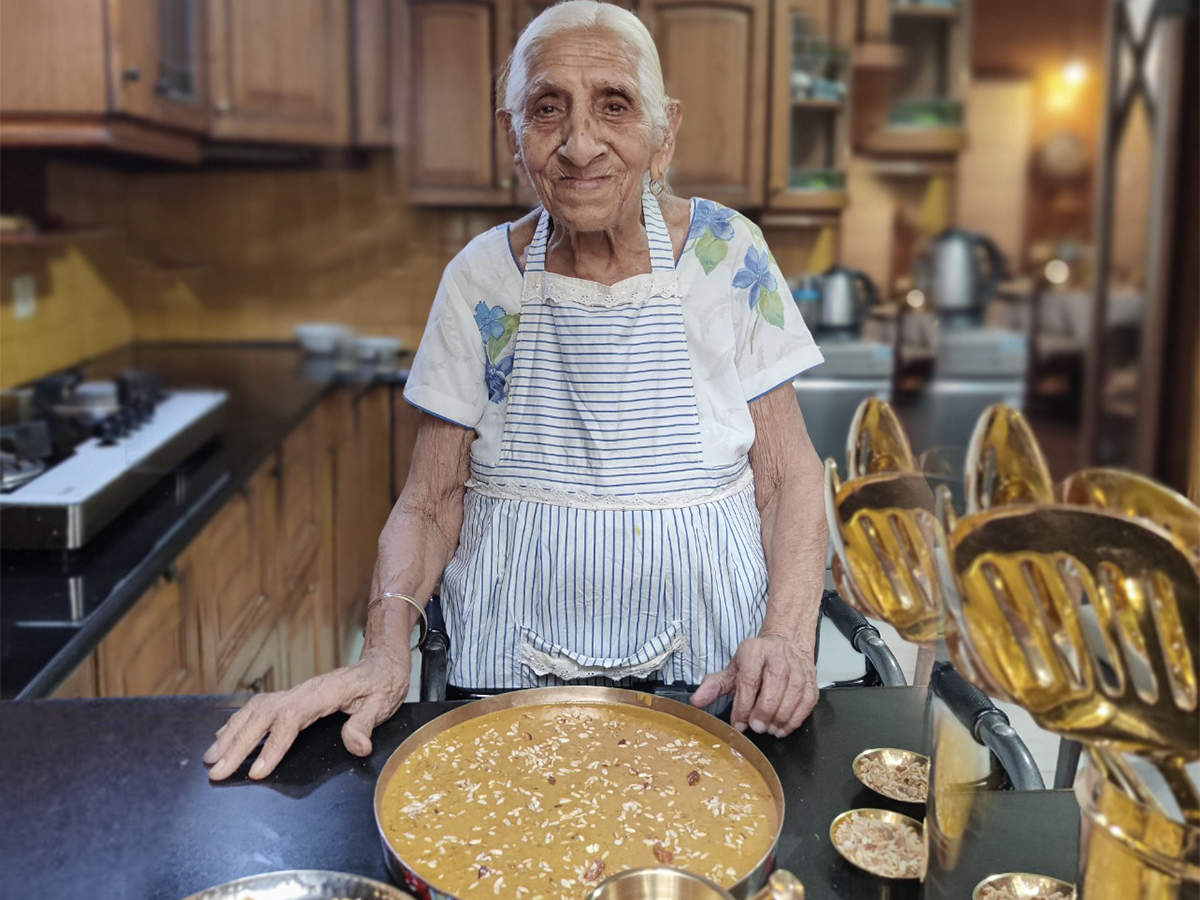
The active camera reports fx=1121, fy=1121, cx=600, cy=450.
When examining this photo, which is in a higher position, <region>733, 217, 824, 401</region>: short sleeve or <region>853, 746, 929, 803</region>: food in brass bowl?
<region>733, 217, 824, 401</region>: short sleeve

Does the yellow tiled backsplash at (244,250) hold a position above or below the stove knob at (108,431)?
above

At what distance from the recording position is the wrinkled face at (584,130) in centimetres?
103

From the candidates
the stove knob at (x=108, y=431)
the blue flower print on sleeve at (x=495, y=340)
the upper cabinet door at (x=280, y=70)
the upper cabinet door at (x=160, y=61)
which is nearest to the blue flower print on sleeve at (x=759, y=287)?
the blue flower print on sleeve at (x=495, y=340)

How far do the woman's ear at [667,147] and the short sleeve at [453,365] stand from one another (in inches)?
8.9

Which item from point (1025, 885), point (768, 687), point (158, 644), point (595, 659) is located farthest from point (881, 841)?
point (158, 644)

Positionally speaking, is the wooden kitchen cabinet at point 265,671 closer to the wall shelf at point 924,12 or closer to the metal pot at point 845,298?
the metal pot at point 845,298

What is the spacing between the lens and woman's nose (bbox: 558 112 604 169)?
103 cm

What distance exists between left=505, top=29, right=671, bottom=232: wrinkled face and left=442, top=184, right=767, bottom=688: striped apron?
85mm

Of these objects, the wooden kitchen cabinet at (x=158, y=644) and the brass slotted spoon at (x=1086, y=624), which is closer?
the brass slotted spoon at (x=1086, y=624)

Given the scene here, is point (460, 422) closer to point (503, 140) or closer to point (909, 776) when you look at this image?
point (503, 140)

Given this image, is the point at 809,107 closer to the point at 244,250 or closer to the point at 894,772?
the point at 894,772

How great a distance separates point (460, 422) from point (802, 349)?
357 millimetres

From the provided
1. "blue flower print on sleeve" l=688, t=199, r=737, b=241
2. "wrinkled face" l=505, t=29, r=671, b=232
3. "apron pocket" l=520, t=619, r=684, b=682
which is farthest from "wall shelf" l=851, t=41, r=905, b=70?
"apron pocket" l=520, t=619, r=684, b=682

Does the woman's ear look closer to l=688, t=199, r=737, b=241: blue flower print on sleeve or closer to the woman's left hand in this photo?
l=688, t=199, r=737, b=241: blue flower print on sleeve
